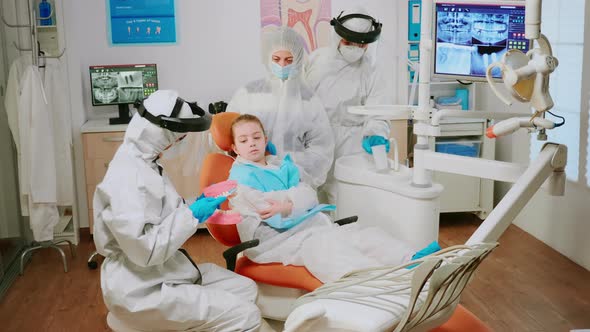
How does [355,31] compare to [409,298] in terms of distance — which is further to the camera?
[355,31]

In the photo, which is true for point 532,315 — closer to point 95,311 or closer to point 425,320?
point 425,320

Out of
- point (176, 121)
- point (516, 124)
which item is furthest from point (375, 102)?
point (516, 124)

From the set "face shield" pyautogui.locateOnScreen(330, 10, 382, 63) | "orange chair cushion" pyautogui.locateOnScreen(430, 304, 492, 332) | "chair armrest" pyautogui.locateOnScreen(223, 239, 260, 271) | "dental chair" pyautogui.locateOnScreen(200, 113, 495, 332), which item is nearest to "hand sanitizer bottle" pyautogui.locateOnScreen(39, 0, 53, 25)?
"face shield" pyautogui.locateOnScreen(330, 10, 382, 63)

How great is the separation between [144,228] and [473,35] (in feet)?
4.99

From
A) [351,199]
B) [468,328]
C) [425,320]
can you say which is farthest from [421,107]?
[425,320]

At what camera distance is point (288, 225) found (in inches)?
116

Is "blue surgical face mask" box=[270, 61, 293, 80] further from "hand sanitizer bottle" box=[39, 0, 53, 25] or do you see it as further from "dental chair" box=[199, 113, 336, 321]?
"hand sanitizer bottle" box=[39, 0, 53, 25]

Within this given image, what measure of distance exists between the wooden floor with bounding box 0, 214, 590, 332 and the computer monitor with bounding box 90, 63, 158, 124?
41.0 inches

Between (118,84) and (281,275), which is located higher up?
(118,84)

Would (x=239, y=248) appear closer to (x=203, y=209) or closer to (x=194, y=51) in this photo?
(x=203, y=209)

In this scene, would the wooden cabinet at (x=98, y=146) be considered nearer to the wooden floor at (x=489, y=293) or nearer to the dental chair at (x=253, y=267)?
the wooden floor at (x=489, y=293)

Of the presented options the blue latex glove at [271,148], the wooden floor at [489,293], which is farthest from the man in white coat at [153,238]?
the wooden floor at [489,293]

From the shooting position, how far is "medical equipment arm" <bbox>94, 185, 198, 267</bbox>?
2244mm

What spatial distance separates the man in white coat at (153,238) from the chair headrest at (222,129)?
22.2 inches
